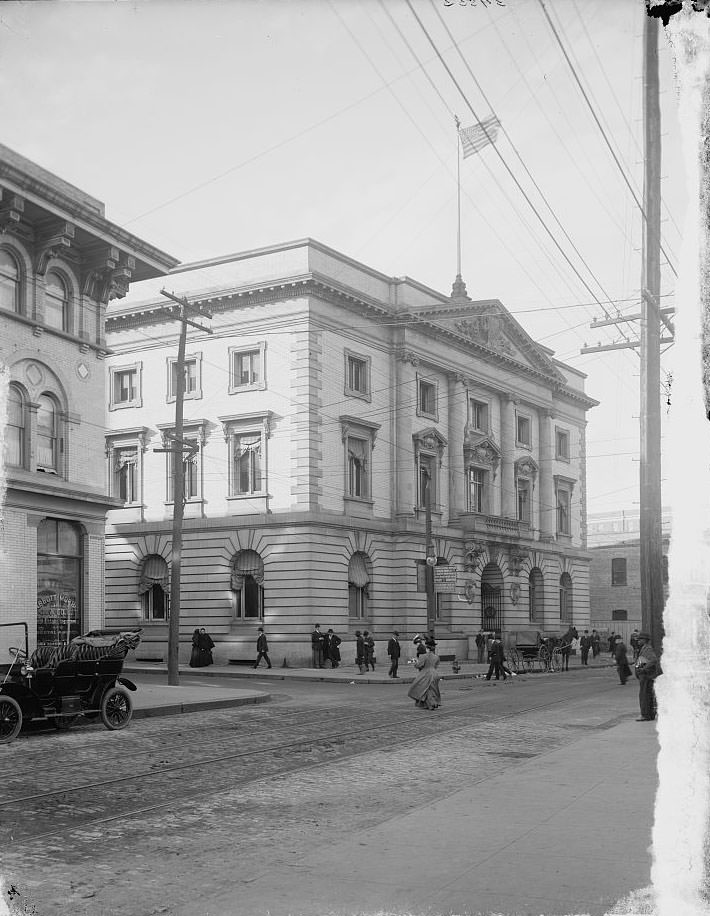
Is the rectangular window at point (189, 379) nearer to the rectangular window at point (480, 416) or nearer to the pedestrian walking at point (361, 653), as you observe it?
the pedestrian walking at point (361, 653)

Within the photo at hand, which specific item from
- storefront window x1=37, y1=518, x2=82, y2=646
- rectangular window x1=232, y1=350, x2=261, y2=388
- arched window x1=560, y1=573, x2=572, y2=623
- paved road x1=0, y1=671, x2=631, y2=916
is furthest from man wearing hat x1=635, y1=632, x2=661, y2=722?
arched window x1=560, y1=573, x2=572, y2=623

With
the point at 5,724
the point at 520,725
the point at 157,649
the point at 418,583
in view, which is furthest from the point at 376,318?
the point at 5,724

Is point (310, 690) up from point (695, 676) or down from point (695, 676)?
down

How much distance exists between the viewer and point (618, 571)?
260ft

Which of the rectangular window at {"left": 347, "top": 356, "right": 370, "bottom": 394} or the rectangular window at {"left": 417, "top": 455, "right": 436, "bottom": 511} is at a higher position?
the rectangular window at {"left": 347, "top": 356, "right": 370, "bottom": 394}

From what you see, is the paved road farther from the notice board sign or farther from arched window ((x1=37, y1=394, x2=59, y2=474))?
the notice board sign

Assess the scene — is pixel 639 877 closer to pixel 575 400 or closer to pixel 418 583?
pixel 418 583

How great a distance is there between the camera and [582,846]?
303 inches

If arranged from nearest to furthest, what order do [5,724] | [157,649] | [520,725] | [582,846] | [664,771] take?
[664,771] < [582,846] < [5,724] < [520,725] < [157,649]

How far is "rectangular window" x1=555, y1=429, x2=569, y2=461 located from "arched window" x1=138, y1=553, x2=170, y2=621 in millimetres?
27643

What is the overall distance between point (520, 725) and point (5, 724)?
887 cm

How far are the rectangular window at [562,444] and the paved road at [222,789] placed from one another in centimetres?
4144

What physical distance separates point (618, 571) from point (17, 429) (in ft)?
203

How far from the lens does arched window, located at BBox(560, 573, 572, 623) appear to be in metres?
63.1
